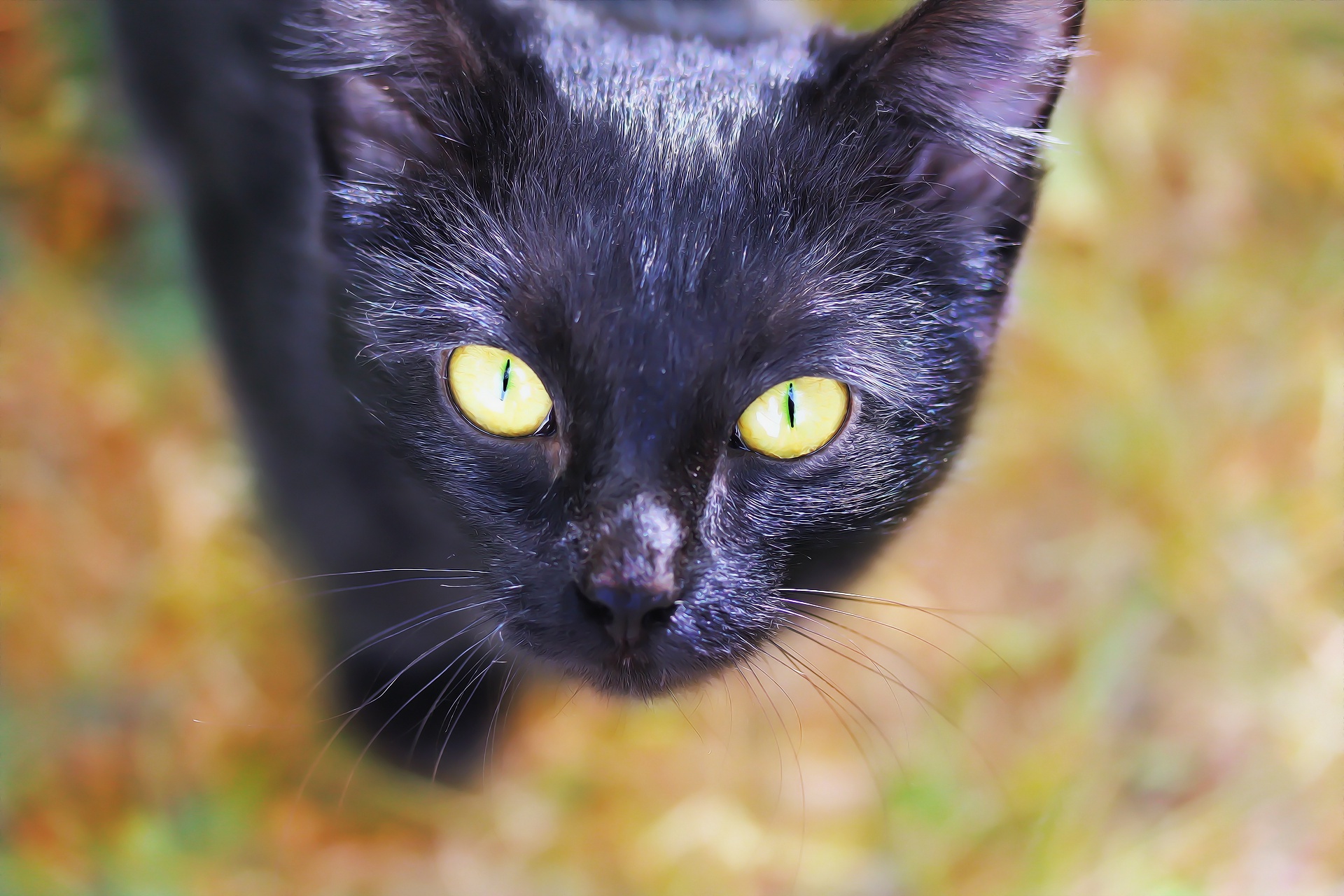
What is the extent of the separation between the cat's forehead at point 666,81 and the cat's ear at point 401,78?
75 mm

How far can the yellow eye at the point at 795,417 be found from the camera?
826 mm

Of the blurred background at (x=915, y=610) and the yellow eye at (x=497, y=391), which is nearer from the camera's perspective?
the yellow eye at (x=497, y=391)

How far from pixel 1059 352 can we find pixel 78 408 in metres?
1.73

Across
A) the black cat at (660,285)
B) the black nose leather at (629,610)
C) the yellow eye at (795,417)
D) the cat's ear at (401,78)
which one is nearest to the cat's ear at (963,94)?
the black cat at (660,285)

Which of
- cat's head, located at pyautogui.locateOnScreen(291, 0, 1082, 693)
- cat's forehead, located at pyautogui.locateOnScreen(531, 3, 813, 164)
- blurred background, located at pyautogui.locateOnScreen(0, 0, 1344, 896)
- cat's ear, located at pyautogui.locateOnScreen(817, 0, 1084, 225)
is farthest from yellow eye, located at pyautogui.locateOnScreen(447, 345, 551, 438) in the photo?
blurred background, located at pyautogui.locateOnScreen(0, 0, 1344, 896)

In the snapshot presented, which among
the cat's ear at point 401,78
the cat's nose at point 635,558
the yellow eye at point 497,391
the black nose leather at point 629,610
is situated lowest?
the black nose leather at point 629,610

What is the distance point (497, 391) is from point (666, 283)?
0.18 metres

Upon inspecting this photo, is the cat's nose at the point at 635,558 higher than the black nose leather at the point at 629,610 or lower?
higher

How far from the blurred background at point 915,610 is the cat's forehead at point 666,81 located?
2.34 feet

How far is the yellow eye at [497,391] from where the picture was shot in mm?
824

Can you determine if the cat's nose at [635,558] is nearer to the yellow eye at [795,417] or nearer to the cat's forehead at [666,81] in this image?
the yellow eye at [795,417]

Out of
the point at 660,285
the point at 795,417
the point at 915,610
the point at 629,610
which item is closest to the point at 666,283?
the point at 660,285

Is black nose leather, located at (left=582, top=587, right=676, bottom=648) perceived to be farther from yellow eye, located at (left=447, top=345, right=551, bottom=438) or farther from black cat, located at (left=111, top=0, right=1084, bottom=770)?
yellow eye, located at (left=447, top=345, right=551, bottom=438)

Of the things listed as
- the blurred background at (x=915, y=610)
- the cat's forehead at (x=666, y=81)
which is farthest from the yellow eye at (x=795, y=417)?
the blurred background at (x=915, y=610)
